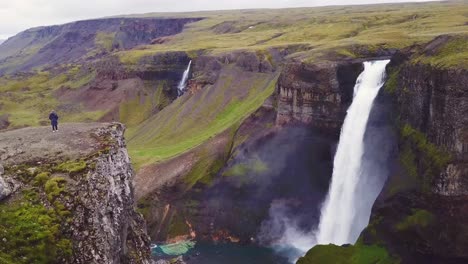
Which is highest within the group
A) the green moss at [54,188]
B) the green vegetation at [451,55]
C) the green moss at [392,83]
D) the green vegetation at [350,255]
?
the green vegetation at [451,55]

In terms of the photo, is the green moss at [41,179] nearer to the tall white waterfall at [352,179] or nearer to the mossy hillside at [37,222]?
the mossy hillside at [37,222]

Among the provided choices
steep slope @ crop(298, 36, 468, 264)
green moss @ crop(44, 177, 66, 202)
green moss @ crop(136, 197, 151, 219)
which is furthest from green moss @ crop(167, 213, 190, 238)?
green moss @ crop(44, 177, 66, 202)

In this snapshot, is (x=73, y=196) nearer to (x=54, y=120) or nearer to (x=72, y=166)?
(x=72, y=166)

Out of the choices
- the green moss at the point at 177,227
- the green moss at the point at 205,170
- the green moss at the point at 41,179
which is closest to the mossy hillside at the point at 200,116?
the green moss at the point at 205,170

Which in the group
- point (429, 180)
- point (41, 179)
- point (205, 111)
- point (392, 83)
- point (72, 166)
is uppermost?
point (392, 83)

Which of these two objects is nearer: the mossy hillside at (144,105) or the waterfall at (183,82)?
the mossy hillside at (144,105)

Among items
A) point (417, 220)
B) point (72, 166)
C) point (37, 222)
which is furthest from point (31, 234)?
point (417, 220)
